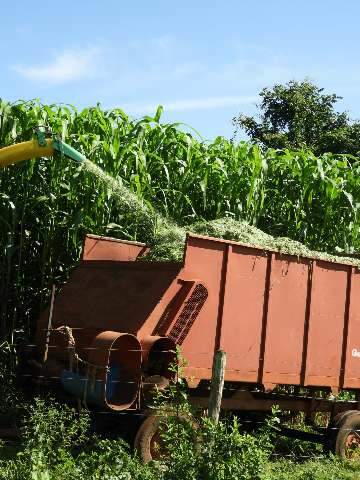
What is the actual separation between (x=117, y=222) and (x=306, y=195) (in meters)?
3.29

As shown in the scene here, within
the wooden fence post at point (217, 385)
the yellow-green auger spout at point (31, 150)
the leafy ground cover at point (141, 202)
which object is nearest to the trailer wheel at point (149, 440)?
the leafy ground cover at point (141, 202)

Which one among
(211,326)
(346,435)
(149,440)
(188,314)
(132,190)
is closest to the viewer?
(149,440)

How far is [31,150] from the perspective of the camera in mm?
7730

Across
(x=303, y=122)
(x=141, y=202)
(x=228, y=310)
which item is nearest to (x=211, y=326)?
(x=228, y=310)

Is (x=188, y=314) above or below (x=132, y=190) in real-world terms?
below

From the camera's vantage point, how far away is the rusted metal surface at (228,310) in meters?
7.36

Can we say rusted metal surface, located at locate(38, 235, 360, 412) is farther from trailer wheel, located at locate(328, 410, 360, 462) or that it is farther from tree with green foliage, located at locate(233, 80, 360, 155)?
tree with green foliage, located at locate(233, 80, 360, 155)

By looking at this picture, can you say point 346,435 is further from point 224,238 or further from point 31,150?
point 31,150

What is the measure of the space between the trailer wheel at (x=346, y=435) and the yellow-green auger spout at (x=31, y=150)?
409cm

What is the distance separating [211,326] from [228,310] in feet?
0.86

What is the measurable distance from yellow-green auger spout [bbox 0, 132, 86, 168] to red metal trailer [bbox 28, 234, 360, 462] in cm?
123

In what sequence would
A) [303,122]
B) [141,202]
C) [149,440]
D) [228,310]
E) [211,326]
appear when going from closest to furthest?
[149,440] < [211,326] < [228,310] < [141,202] < [303,122]

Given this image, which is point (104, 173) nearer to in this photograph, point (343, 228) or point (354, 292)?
point (354, 292)

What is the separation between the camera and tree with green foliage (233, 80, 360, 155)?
99.3 feet
